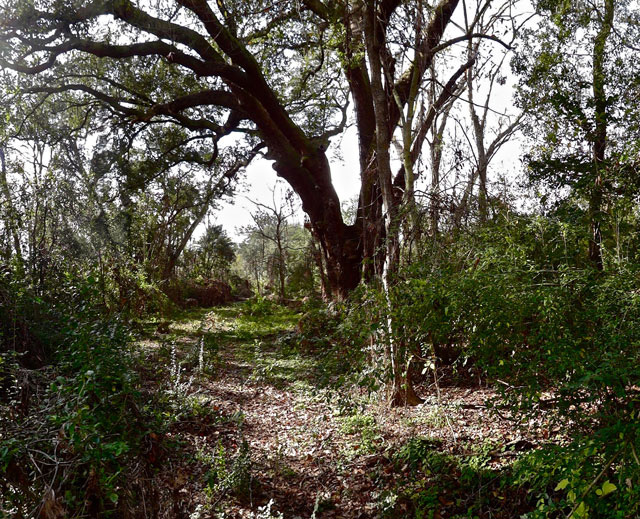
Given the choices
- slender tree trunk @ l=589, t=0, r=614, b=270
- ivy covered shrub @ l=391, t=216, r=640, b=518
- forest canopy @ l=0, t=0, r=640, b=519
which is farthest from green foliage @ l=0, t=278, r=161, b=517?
slender tree trunk @ l=589, t=0, r=614, b=270

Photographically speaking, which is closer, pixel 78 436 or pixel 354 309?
pixel 78 436

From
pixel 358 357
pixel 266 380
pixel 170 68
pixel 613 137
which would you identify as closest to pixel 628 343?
pixel 358 357

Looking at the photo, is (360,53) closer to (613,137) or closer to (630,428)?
(613,137)

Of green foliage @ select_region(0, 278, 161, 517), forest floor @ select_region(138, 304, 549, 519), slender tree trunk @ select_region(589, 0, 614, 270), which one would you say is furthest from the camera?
slender tree trunk @ select_region(589, 0, 614, 270)

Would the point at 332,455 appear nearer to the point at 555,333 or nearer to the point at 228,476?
the point at 228,476

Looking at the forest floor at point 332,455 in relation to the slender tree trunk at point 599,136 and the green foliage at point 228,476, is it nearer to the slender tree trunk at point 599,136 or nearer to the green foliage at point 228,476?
the green foliage at point 228,476

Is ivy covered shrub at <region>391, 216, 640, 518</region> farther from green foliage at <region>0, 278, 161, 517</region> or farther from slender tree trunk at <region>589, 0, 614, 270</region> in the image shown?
green foliage at <region>0, 278, 161, 517</region>

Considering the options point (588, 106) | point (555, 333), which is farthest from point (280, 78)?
point (555, 333)

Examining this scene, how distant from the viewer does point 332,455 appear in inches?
187

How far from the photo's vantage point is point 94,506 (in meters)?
2.67

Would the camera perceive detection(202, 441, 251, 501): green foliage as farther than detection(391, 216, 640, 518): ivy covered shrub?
Yes

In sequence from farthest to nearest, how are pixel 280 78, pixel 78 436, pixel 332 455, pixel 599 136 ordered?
pixel 280 78, pixel 599 136, pixel 332 455, pixel 78 436

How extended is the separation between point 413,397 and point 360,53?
4830 mm

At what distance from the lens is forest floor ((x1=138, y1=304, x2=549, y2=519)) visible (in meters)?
3.60
